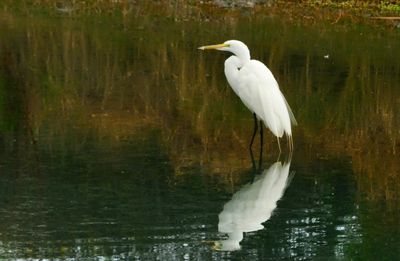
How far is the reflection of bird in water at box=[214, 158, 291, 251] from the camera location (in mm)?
5033

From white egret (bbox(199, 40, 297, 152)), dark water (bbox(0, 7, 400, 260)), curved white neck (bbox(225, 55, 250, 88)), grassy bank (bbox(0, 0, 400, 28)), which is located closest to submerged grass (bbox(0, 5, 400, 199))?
dark water (bbox(0, 7, 400, 260))

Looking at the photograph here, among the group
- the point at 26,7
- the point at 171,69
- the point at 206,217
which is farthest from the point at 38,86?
the point at 26,7

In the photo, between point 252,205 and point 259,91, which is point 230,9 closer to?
point 259,91

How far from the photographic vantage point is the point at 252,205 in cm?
565

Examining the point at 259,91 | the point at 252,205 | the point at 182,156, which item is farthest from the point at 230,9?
the point at 252,205

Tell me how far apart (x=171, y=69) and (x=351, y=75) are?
80.9 inches

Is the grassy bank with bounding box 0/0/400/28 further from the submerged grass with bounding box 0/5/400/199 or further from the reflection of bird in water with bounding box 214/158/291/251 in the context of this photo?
the reflection of bird in water with bounding box 214/158/291/251

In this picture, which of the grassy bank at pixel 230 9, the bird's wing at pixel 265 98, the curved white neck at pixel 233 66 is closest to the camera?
the bird's wing at pixel 265 98

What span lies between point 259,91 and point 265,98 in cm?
8

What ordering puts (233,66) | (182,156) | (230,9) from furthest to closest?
(230,9) < (233,66) < (182,156)

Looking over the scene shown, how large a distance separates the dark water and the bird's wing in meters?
0.26

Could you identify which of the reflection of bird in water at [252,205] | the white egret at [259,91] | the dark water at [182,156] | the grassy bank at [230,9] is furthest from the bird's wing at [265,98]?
the grassy bank at [230,9]

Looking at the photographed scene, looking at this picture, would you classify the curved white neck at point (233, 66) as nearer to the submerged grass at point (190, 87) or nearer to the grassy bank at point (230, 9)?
the submerged grass at point (190, 87)

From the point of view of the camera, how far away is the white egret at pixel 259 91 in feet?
22.9
